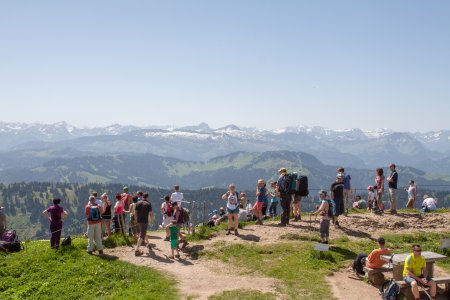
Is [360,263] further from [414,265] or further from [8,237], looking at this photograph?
[8,237]

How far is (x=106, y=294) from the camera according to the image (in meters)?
17.2

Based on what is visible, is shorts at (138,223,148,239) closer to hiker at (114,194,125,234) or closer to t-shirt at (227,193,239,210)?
hiker at (114,194,125,234)

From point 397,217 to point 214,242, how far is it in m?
14.1

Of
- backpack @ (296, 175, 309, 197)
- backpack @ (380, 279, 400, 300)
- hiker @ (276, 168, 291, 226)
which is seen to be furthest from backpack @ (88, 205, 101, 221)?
backpack @ (380, 279, 400, 300)

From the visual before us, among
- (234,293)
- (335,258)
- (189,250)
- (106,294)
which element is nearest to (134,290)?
(106,294)

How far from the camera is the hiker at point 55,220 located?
2206 centimetres

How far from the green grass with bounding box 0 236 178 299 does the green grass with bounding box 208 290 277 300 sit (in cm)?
186

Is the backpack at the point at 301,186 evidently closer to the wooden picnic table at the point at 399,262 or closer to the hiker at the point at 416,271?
the wooden picnic table at the point at 399,262

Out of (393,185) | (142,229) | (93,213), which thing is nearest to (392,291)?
(142,229)

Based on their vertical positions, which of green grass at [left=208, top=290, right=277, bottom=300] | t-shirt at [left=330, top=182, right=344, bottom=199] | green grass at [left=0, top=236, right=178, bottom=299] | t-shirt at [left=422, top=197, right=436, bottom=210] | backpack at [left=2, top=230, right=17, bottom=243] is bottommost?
green grass at [left=0, top=236, right=178, bottom=299]

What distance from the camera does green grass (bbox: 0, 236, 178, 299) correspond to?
17.2m

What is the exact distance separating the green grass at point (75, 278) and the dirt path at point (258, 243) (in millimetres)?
1029

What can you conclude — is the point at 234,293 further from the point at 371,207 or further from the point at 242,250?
the point at 371,207

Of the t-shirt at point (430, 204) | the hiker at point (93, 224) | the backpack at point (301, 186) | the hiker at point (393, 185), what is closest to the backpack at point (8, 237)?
the hiker at point (93, 224)
